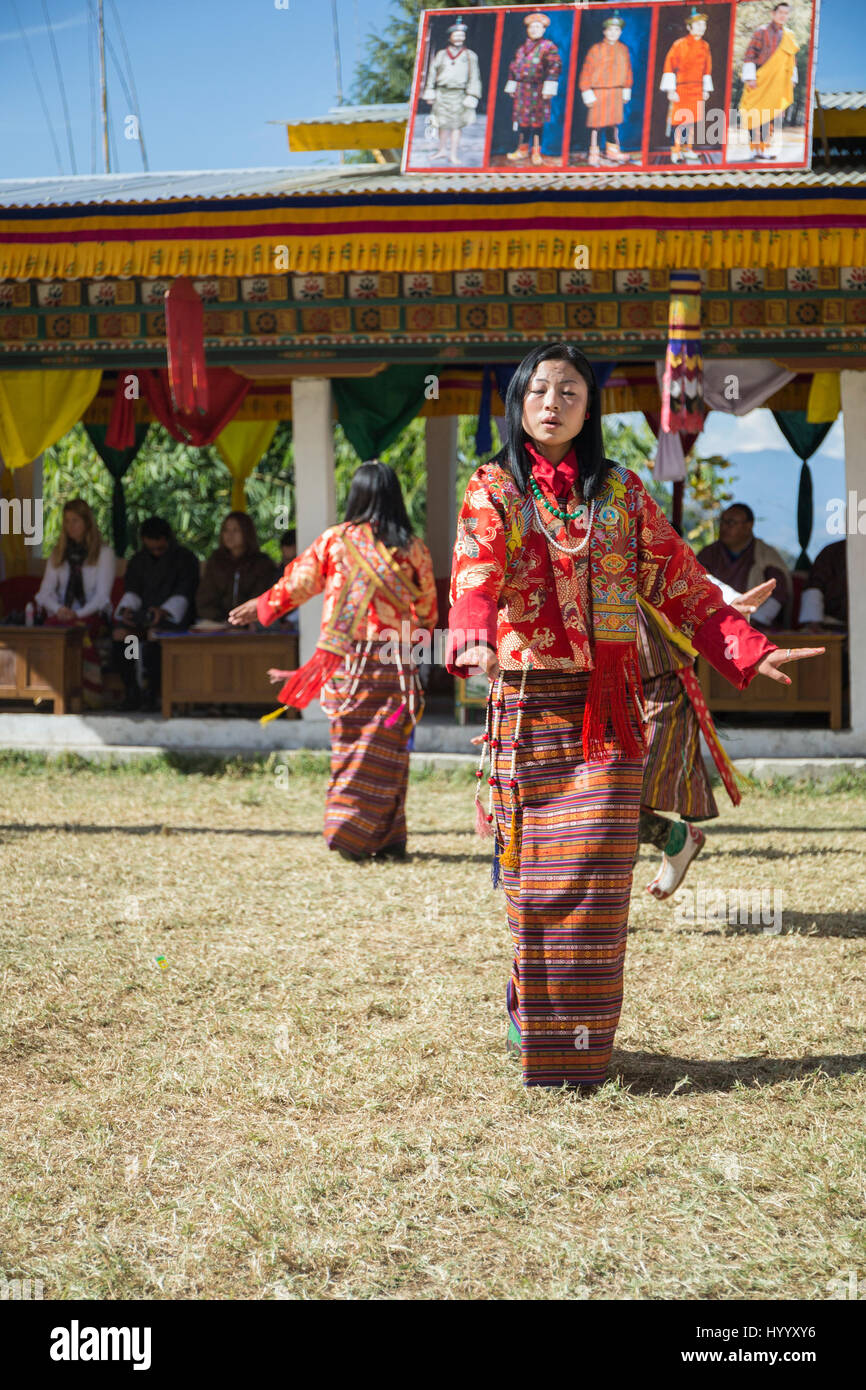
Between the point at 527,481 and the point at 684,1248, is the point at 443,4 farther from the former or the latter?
the point at 684,1248

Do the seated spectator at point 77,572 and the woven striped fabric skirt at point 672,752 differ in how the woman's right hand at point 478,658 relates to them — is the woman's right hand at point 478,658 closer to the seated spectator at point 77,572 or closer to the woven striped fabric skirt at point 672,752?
the woven striped fabric skirt at point 672,752

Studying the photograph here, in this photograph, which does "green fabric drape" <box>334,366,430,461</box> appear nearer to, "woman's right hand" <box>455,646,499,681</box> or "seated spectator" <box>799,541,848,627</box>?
"seated spectator" <box>799,541,848,627</box>

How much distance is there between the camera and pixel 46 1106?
3.52 metres

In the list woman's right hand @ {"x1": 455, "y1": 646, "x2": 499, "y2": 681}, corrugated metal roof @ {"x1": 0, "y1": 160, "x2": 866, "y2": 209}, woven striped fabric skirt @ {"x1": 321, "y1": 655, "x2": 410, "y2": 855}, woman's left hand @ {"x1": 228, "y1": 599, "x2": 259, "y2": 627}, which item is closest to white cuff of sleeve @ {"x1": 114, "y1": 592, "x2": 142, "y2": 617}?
corrugated metal roof @ {"x1": 0, "y1": 160, "x2": 866, "y2": 209}

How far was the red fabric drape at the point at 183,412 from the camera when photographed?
400 inches

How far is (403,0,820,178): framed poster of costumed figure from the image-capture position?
27.9ft

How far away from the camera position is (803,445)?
39.6 feet

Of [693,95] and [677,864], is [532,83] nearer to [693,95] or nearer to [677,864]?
[693,95]

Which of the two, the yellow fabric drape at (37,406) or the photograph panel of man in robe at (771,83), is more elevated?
the photograph panel of man in robe at (771,83)

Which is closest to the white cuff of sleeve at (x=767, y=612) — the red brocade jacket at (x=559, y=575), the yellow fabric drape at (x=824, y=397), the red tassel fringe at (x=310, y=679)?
the yellow fabric drape at (x=824, y=397)

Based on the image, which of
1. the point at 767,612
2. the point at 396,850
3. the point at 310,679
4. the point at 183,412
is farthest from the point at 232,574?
the point at 396,850

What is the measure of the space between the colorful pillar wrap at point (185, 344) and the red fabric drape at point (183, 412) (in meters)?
0.96

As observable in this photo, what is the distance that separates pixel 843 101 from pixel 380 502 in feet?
17.8
